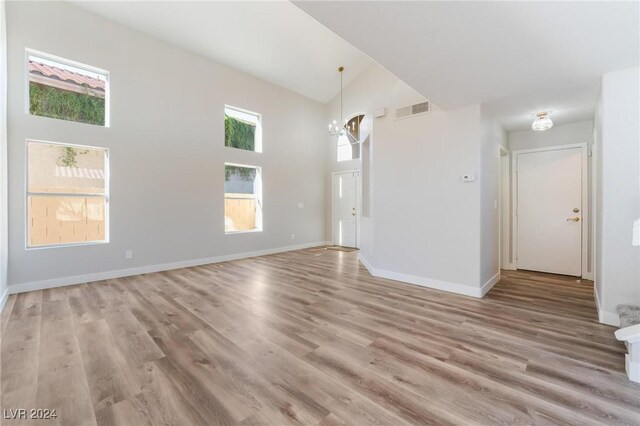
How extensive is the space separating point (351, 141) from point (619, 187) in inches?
229

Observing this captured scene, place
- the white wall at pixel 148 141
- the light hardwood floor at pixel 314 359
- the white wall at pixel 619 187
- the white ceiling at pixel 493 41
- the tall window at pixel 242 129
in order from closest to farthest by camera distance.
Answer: the light hardwood floor at pixel 314 359
the white ceiling at pixel 493 41
the white wall at pixel 619 187
the white wall at pixel 148 141
the tall window at pixel 242 129

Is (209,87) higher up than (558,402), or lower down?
higher up

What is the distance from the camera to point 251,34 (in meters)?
5.00

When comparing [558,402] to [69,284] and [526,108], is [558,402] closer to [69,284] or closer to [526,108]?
[526,108]

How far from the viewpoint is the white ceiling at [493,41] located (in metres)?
1.71

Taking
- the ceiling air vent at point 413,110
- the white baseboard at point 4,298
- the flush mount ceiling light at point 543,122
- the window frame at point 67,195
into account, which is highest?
the ceiling air vent at point 413,110

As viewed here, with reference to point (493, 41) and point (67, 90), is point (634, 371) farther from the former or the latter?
point (67, 90)

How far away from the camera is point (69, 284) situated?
4.05 metres

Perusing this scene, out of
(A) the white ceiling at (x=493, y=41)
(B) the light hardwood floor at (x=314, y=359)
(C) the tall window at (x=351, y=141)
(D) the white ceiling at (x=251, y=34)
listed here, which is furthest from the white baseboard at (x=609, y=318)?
(C) the tall window at (x=351, y=141)

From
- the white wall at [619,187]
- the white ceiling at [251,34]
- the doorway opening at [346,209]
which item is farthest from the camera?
the doorway opening at [346,209]

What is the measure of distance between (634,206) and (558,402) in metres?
2.16

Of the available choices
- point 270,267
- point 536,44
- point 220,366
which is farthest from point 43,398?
point 536,44

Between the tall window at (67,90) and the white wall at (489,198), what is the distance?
5.82m

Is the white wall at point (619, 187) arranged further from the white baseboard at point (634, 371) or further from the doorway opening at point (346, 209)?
the doorway opening at point (346, 209)
